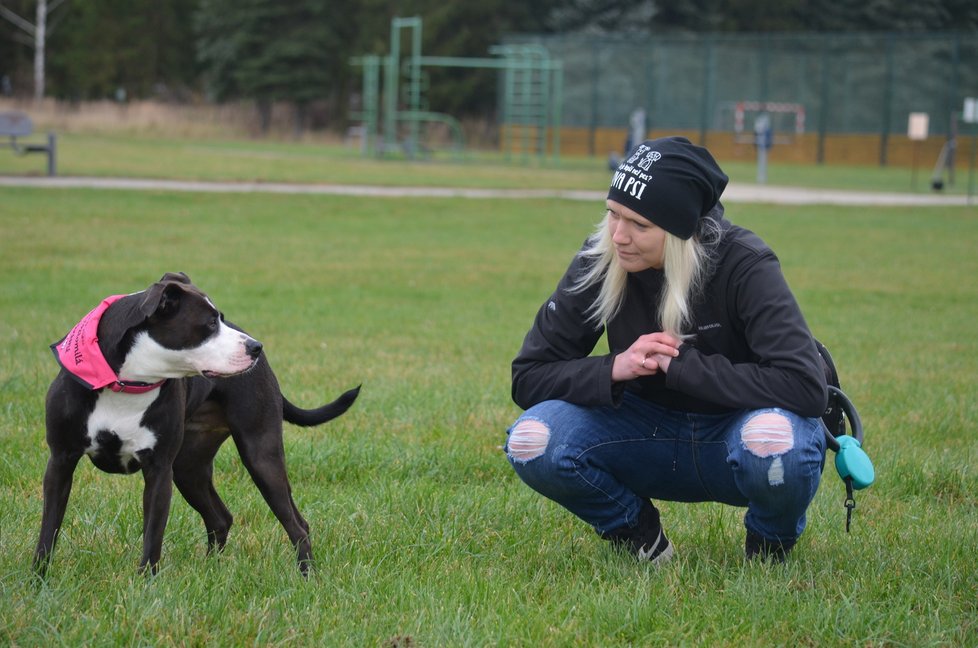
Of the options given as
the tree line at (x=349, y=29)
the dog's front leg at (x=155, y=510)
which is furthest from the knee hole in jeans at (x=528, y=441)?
the tree line at (x=349, y=29)

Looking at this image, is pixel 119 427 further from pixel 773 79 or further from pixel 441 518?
pixel 773 79

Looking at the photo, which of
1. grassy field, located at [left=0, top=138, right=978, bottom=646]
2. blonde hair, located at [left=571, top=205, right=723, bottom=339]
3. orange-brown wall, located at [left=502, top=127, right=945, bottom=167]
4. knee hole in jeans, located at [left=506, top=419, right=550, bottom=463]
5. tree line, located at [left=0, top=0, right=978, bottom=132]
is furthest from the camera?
tree line, located at [left=0, top=0, right=978, bottom=132]

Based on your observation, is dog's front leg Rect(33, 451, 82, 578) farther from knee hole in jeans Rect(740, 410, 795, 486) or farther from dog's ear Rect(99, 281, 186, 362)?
knee hole in jeans Rect(740, 410, 795, 486)

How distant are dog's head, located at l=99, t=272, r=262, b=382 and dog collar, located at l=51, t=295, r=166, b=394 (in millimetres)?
26

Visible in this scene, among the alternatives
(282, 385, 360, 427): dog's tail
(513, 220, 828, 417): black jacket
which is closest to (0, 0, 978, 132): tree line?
(282, 385, 360, 427): dog's tail

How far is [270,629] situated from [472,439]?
2.58 meters

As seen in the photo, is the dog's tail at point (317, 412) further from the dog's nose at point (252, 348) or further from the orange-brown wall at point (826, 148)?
the orange-brown wall at point (826, 148)

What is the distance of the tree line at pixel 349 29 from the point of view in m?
57.6

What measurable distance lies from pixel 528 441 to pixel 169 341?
1.18 m

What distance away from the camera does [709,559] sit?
159 inches

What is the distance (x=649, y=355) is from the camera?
3.76 meters

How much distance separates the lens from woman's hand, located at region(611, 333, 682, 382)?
3.72 meters

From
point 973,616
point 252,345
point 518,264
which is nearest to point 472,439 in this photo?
point 252,345

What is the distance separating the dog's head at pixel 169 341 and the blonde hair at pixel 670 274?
43.9 inches
